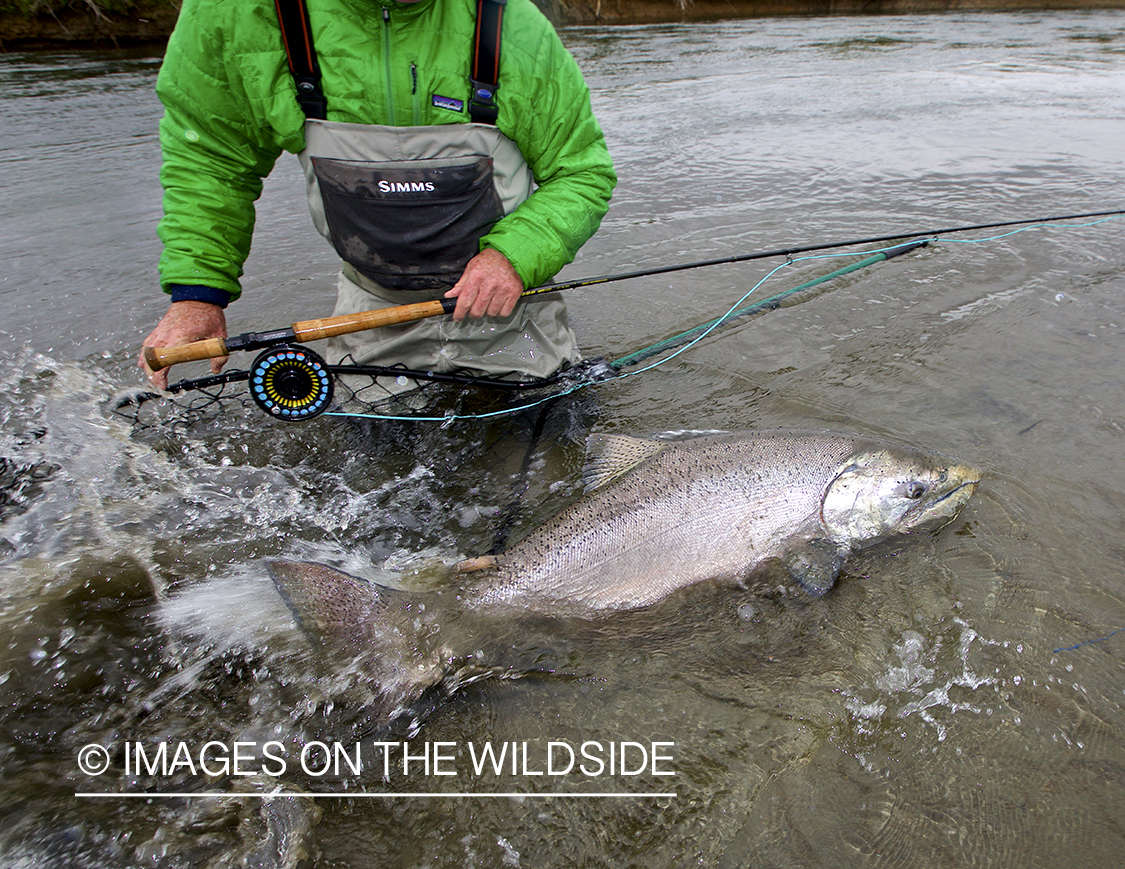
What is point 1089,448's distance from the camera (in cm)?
295

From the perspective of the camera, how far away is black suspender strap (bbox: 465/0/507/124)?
268 cm

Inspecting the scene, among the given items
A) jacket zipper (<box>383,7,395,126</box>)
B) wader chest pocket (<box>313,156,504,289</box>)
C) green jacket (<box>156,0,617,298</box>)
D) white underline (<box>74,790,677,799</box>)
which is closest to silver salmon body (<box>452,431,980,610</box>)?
white underline (<box>74,790,677,799</box>)

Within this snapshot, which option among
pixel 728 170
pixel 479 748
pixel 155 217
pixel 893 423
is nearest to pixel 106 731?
pixel 479 748

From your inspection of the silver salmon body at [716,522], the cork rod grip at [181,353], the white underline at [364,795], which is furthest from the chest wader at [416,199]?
the white underline at [364,795]

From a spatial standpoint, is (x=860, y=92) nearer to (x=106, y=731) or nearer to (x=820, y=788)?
(x=820, y=788)

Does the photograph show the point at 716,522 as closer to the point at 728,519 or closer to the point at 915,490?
the point at 728,519

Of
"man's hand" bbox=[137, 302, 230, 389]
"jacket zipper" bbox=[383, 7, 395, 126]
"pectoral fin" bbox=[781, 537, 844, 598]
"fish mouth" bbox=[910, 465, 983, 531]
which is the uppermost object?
"jacket zipper" bbox=[383, 7, 395, 126]

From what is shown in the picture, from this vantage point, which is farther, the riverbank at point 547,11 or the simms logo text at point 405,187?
the riverbank at point 547,11

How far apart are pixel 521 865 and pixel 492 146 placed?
2694 millimetres

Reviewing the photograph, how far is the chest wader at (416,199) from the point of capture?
9.05 feet

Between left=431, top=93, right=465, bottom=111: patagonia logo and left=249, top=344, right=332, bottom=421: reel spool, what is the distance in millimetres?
1176

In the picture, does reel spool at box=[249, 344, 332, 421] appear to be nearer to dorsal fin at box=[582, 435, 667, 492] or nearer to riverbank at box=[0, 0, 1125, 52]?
dorsal fin at box=[582, 435, 667, 492]

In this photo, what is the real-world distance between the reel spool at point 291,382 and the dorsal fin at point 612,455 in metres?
1.16

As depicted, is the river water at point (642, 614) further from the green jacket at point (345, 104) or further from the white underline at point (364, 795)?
the green jacket at point (345, 104)
